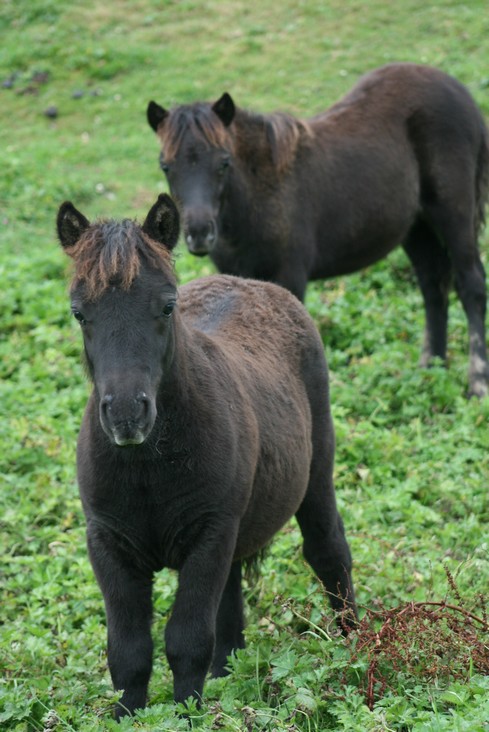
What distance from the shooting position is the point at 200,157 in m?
7.92

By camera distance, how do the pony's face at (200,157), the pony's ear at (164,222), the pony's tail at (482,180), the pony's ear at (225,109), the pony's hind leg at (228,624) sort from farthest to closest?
1. the pony's tail at (482,180)
2. the pony's ear at (225,109)
3. the pony's face at (200,157)
4. the pony's hind leg at (228,624)
5. the pony's ear at (164,222)

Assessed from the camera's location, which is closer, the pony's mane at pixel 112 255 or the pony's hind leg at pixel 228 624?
the pony's mane at pixel 112 255

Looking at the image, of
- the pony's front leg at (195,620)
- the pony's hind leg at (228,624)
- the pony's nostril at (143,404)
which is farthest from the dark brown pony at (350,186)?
the pony's nostril at (143,404)

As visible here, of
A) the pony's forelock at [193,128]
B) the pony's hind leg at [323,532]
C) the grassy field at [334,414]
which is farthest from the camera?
the pony's forelock at [193,128]

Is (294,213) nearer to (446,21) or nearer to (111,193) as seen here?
(111,193)

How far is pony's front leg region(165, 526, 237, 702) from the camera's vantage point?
13.4ft

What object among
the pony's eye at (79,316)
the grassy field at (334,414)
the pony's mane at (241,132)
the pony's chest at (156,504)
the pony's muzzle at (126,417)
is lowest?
the grassy field at (334,414)

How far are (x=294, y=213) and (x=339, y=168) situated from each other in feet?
2.41

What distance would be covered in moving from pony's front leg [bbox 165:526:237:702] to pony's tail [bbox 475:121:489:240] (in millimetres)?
6155

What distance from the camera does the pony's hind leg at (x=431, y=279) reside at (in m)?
9.39

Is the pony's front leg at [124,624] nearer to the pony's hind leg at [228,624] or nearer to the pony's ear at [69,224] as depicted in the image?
the pony's hind leg at [228,624]

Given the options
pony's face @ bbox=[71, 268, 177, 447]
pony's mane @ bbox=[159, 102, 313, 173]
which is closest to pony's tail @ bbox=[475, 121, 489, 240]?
pony's mane @ bbox=[159, 102, 313, 173]

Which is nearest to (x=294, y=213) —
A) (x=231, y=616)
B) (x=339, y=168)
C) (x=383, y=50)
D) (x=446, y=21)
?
(x=339, y=168)

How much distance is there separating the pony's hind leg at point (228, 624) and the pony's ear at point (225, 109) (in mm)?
4144
